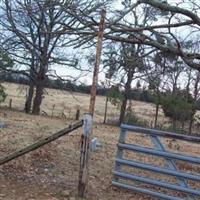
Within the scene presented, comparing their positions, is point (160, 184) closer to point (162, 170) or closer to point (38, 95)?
point (162, 170)

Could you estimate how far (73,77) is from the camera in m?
35.1

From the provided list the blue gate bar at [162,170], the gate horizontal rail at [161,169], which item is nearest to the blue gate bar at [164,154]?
the gate horizontal rail at [161,169]

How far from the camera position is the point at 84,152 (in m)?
7.19

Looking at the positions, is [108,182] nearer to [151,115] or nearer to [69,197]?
[69,197]

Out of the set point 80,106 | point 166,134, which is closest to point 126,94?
point 80,106

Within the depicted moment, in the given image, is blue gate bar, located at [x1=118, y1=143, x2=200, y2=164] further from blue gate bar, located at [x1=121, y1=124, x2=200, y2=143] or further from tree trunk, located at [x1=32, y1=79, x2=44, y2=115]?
tree trunk, located at [x1=32, y1=79, x2=44, y2=115]

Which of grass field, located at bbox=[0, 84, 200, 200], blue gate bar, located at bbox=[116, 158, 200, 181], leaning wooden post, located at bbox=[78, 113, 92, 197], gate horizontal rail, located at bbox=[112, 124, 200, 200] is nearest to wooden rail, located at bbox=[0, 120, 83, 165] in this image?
leaning wooden post, located at bbox=[78, 113, 92, 197]

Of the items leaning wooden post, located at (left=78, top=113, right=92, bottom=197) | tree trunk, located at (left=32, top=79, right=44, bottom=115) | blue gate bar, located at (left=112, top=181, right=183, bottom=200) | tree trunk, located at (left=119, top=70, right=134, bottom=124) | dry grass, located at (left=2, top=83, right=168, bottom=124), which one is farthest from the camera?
dry grass, located at (left=2, top=83, right=168, bottom=124)

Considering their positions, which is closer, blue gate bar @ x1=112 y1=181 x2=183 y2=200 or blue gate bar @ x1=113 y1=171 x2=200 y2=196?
blue gate bar @ x1=113 y1=171 x2=200 y2=196

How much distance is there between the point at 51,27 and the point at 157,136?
825 inches

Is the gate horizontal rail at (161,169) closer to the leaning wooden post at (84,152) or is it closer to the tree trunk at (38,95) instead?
the leaning wooden post at (84,152)

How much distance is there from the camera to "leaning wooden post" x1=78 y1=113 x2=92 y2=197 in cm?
710

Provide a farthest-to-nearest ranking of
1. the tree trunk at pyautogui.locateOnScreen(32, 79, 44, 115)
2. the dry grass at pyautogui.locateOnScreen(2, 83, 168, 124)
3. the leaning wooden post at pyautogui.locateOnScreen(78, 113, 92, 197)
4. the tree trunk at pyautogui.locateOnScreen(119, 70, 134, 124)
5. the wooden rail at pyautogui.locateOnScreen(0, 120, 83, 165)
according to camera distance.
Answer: the dry grass at pyautogui.locateOnScreen(2, 83, 168, 124) < the tree trunk at pyautogui.locateOnScreen(119, 70, 134, 124) < the tree trunk at pyautogui.locateOnScreen(32, 79, 44, 115) < the wooden rail at pyautogui.locateOnScreen(0, 120, 83, 165) < the leaning wooden post at pyautogui.locateOnScreen(78, 113, 92, 197)

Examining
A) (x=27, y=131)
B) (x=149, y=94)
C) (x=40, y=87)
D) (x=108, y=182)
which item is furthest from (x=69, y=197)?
(x=149, y=94)
